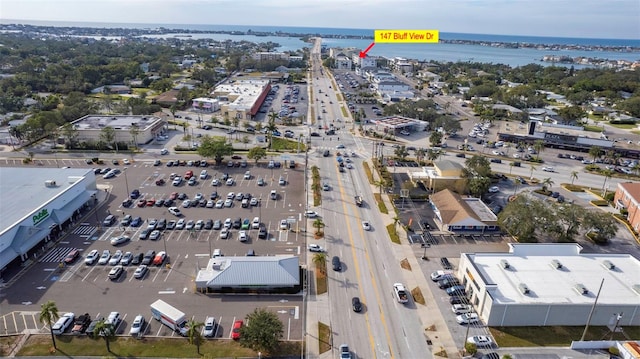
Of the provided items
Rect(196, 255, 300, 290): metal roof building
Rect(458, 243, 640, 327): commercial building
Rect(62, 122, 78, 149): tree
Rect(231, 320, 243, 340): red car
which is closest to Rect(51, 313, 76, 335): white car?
Rect(196, 255, 300, 290): metal roof building

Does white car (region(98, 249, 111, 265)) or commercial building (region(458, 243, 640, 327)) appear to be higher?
commercial building (region(458, 243, 640, 327))

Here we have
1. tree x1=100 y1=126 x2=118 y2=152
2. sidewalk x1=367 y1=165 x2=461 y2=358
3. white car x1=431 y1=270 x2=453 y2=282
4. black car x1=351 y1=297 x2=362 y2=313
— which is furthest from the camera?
tree x1=100 y1=126 x2=118 y2=152

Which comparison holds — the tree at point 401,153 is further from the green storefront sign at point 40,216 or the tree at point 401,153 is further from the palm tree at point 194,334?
the green storefront sign at point 40,216

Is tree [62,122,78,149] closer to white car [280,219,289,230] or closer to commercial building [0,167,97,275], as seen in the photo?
commercial building [0,167,97,275]

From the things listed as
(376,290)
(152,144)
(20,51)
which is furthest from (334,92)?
(20,51)

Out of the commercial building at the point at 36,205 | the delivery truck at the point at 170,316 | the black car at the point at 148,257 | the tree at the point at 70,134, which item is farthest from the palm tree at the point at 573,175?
the tree at the point at 70,134

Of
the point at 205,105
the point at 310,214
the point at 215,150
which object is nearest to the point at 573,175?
the point at 310,214
